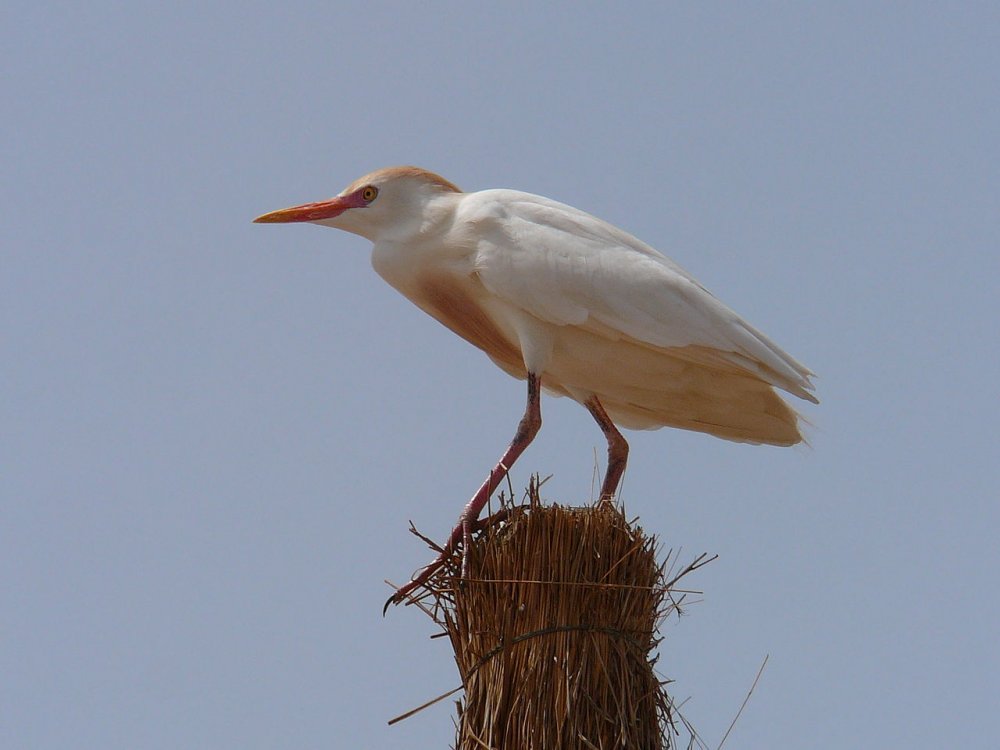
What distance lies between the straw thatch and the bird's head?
111 centimetres

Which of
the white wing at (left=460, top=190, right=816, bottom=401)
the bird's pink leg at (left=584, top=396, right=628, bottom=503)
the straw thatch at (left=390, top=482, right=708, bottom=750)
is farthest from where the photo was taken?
the bird's pink leg at (left=584, top=396, right=628, bottom=503)

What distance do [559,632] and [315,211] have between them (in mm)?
1626

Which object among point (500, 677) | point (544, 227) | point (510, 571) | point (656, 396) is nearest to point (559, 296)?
point (544, 227)

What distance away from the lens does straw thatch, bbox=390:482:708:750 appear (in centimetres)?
296

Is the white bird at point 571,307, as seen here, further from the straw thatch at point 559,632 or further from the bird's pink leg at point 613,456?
the straw thatch at point 559,632

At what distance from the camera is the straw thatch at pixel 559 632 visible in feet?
9.72

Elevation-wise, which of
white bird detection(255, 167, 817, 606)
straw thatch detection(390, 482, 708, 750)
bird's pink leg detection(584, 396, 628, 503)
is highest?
white bird detection(255, 167, 817, 606)

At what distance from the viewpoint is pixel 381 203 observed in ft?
13.0

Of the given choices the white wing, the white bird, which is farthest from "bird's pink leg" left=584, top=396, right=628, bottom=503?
the white wing

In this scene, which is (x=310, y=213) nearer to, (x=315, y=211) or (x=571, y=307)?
(x=315, y=211)

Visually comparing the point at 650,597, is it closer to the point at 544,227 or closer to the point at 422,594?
the point at 422,594

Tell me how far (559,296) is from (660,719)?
3.96 ft

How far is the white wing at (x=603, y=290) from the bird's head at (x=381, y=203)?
18 cm

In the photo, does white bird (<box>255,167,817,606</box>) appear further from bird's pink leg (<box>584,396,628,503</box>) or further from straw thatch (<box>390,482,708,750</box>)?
straw thatch (<box>390,482,708,750</box>)
